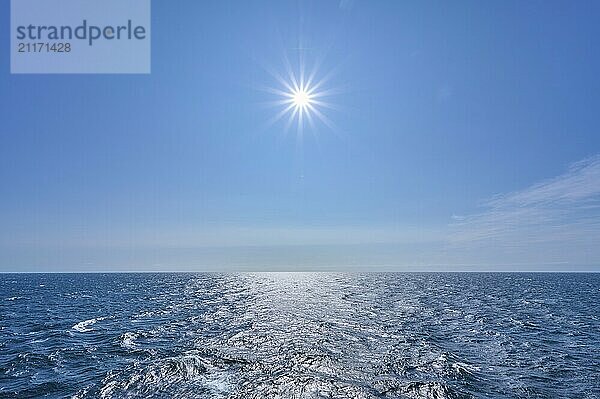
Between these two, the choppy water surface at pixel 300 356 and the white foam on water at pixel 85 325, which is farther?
the white foam on water at pixel 85 325

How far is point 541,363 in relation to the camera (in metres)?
29.6

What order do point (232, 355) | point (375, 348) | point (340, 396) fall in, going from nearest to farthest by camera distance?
1. point (340, 396)
2. point (232, 355)
3. point (375, 348)

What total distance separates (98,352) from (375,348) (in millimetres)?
27336

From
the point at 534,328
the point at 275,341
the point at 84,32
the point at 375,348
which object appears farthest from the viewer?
the point at 534,328

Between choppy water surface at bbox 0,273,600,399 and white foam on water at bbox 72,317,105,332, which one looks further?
white foam on water at bbox 72,317,105,332

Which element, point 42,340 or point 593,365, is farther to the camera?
point 42,340

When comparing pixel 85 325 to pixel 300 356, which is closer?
pixel 300 356

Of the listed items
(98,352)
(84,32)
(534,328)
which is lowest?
(534,328)

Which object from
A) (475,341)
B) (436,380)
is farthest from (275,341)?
(475,341)

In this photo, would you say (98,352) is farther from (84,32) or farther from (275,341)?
(84,32)

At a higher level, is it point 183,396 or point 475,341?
point 183,396

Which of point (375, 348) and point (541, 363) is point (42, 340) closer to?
point (375, 348)

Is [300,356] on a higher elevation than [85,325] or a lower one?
higher

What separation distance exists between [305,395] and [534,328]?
3911 cm
